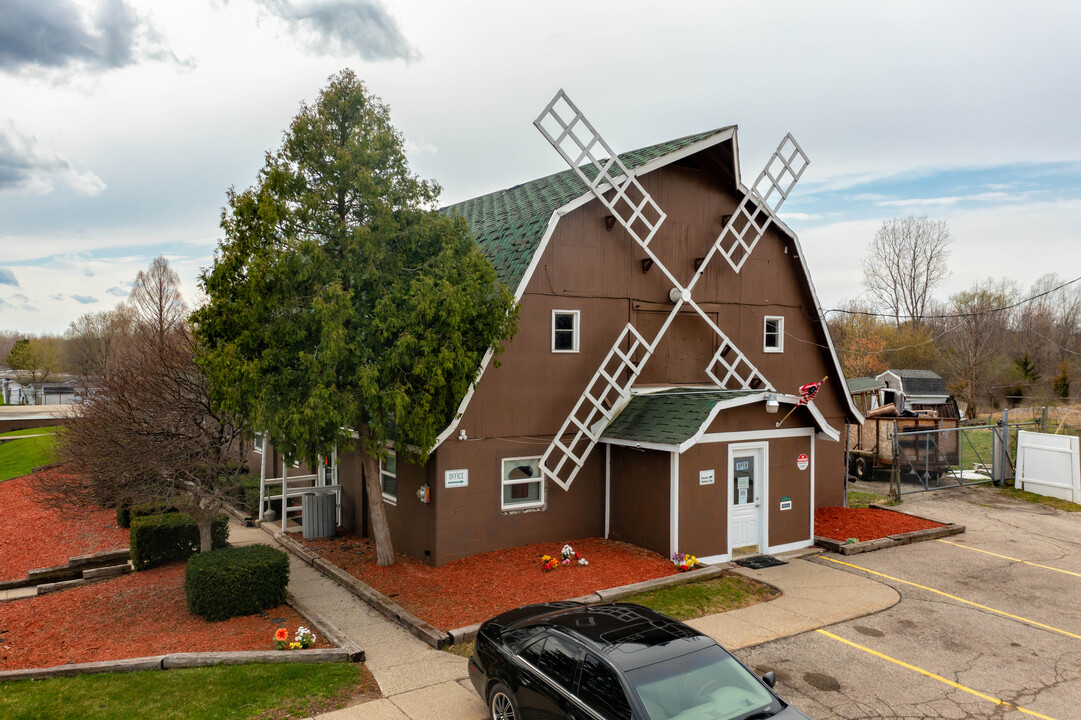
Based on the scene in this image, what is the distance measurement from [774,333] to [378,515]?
11.3 m

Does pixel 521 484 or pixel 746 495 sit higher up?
pixel 521 484

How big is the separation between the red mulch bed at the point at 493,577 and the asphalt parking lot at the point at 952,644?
3386 mm

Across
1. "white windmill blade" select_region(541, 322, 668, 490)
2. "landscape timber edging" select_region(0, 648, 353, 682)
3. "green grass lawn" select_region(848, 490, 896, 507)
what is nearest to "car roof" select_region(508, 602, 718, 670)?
"landscape timber edging" select_region(0, 648, 353, 682)

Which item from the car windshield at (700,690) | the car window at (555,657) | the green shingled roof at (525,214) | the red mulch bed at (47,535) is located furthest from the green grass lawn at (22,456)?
the car windshield at (700,690)

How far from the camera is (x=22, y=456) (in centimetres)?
3516

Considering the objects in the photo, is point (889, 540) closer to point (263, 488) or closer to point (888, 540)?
point (888, 540)

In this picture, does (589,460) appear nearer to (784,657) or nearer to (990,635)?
(784,657)

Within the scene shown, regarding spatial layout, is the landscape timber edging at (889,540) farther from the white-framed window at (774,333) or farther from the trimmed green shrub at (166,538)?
the trimmed green shrub at (166,538)

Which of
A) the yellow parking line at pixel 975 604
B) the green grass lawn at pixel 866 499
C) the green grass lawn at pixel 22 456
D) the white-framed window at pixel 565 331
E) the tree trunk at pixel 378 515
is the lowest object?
the green grass lawn at pixel 22 456

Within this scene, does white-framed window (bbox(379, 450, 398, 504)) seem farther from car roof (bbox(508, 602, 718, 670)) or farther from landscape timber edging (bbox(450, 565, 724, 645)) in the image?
car roof (bbox(508, 602, 718, 670))

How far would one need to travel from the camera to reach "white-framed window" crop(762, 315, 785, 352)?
18.0 meters

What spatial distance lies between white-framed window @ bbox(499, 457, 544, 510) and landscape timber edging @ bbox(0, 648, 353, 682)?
5352 mm

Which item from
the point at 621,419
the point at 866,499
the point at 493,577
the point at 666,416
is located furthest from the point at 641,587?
the point at 866,499

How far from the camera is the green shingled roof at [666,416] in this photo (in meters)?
13.2
